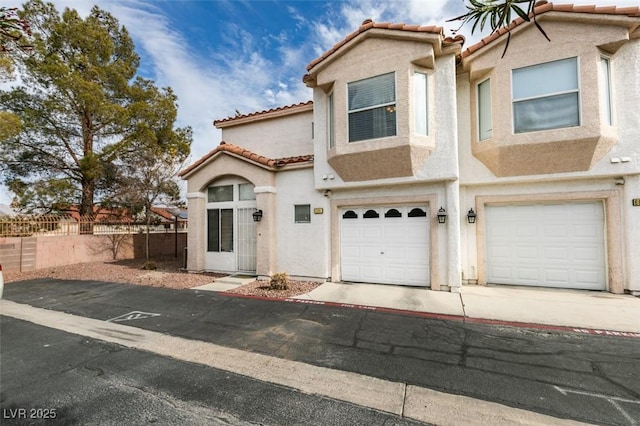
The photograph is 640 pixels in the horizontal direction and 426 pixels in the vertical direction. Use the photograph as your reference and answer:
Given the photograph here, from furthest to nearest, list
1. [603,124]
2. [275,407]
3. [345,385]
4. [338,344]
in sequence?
[603,124]
[338,344]
[345,385]
[275,407]

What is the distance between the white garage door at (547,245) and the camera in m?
8.18

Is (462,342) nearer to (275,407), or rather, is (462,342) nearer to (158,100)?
(275,407)

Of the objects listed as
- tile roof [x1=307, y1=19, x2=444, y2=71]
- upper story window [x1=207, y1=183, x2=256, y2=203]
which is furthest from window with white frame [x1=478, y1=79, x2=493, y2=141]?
upper story window [x1=207, y1=183, x2=256, y2=203]

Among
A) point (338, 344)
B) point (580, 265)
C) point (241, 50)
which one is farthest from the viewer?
point (241, 50)

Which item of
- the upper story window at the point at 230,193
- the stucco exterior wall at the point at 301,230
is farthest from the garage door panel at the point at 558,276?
the upper story window at the point at 230,193

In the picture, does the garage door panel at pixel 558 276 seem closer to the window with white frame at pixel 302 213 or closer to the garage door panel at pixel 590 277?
the garage door panel at pixel 590 277

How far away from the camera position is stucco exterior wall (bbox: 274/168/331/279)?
392 inches

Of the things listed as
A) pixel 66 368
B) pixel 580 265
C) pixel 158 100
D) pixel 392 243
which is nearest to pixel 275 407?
pixel 66 368

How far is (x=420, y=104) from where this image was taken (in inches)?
337

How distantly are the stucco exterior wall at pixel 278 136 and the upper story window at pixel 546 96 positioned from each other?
768 centimetres

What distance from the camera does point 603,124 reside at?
7445 millimetres

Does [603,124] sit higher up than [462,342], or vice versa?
[603,124]

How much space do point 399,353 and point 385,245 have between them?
16.2 feet

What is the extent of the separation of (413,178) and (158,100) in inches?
677
